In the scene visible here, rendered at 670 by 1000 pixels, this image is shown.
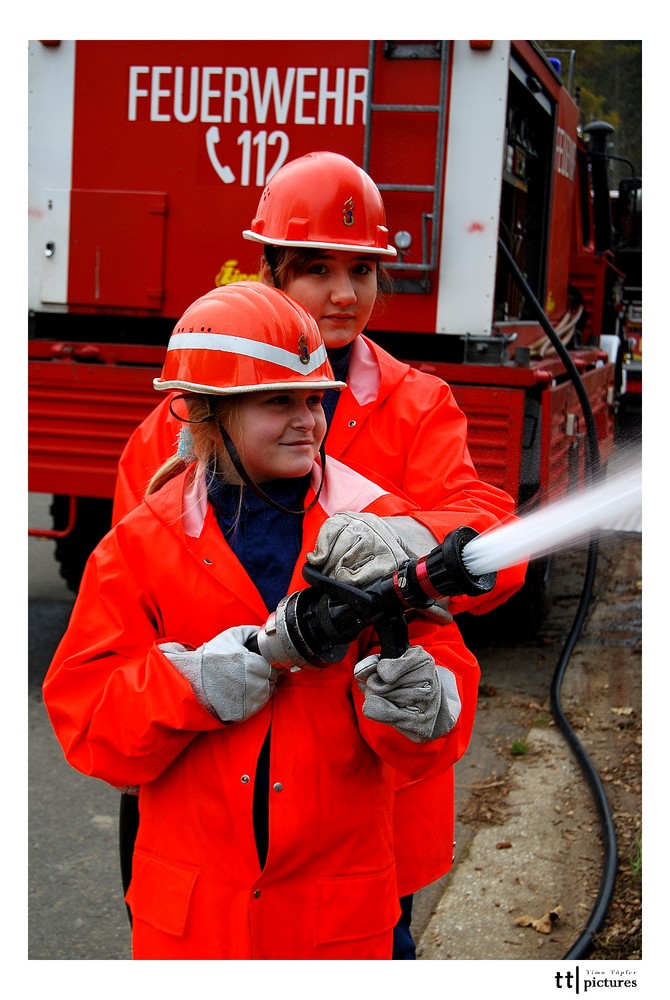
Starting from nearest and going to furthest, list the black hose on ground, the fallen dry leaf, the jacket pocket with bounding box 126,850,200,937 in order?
the jacket pocket with bounding box 126,850,200,937 < the black hose on ground < the fallen dry leaf

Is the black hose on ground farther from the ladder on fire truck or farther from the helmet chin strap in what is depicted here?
the helmet chin strap

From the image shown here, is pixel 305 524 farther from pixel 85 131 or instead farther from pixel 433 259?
pixel 85 131

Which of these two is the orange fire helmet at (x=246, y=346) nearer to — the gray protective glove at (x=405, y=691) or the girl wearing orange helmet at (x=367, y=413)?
the girl wearing orange helmet at (x=367, y=413)

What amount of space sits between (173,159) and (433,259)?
1.49 m

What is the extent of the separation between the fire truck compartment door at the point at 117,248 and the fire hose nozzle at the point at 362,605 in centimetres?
424

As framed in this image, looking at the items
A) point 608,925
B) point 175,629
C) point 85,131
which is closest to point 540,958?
point 608,925

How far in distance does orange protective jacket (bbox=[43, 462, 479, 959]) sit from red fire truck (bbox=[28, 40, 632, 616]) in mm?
3145

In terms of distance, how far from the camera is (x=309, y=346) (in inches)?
81.5

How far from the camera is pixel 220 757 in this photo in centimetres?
208

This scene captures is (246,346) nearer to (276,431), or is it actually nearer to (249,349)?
(249,349)

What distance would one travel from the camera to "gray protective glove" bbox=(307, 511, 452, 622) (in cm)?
192

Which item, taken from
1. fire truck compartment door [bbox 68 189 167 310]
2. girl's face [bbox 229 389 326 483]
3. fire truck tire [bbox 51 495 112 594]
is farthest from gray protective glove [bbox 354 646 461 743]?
fire truck compartment door [bbox 68 189 167 310]

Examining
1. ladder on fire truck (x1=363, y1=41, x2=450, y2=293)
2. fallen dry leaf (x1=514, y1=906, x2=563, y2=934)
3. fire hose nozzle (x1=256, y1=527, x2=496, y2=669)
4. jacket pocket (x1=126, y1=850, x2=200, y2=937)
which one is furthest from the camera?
ladder on fire truck (x1=363, y1=41, x2=450, y2=293)

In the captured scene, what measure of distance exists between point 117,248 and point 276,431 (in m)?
4.14
